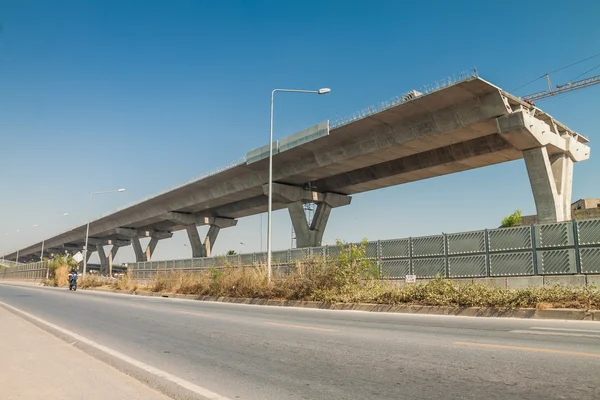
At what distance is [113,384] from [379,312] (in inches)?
443

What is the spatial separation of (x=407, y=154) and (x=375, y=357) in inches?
1191

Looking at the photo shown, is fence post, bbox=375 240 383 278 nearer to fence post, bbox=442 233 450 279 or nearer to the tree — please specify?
fence post, bbox=442 233 450 279

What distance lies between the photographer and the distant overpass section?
96.1 feet

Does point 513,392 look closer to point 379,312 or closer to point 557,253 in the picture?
point 379,312

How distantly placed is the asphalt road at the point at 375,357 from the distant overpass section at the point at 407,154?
813 inches

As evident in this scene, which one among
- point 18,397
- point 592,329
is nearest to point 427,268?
point 592,329

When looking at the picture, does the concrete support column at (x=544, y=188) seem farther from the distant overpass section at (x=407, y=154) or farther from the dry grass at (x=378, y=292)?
the dry grass at (x=378, y=292)

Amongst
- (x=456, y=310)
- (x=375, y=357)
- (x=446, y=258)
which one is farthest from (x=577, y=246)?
(x=375, y=357)

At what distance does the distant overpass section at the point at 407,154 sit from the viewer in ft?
96.1

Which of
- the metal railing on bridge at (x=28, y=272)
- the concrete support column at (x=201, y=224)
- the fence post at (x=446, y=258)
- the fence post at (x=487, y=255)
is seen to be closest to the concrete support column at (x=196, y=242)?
the concrete support column at (x=201, y=224)

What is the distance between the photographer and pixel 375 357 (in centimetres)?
671

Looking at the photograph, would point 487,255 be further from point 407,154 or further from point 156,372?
point 407,154

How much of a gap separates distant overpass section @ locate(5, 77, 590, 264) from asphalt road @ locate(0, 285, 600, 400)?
20642mm

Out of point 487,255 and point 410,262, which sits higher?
point 487,255
